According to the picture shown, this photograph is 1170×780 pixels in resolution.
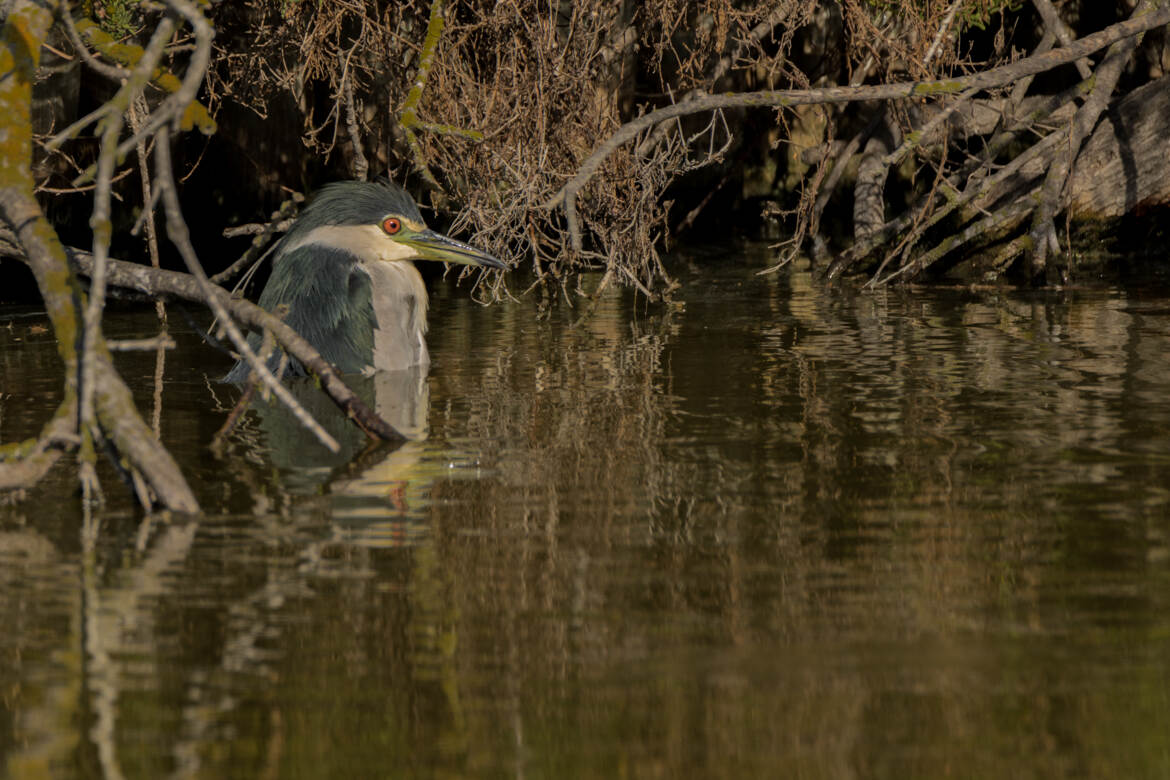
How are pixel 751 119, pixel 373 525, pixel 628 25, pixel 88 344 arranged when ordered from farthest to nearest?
pixel 751 119 → pixel 628 25 → pixel 373 525 → pixel 88 344

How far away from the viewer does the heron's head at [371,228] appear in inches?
327

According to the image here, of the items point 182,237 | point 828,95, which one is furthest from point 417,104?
point 182,237

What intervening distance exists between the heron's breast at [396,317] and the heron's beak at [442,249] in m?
0.16

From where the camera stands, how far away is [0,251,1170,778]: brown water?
11.0ft

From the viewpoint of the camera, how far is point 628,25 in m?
11.9

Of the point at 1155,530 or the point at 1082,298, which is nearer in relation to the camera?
the point at 1155,530

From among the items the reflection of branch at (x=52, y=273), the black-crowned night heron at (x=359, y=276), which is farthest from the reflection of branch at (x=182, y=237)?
the black-crowned night heron at (x=359, y=276)

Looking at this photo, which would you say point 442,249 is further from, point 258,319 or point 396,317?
point 258,319

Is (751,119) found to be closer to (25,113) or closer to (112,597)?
(25,113)

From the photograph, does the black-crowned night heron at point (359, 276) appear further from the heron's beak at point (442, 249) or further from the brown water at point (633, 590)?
the brown water at point (633, 590)

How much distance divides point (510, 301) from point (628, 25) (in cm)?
238

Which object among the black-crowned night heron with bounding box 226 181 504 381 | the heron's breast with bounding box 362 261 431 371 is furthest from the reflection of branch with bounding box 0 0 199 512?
the heron's breast with bounding box 362 261 431 371

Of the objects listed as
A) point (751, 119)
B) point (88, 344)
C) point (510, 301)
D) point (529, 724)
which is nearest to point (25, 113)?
point (88, 344)

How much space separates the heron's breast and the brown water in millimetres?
760
